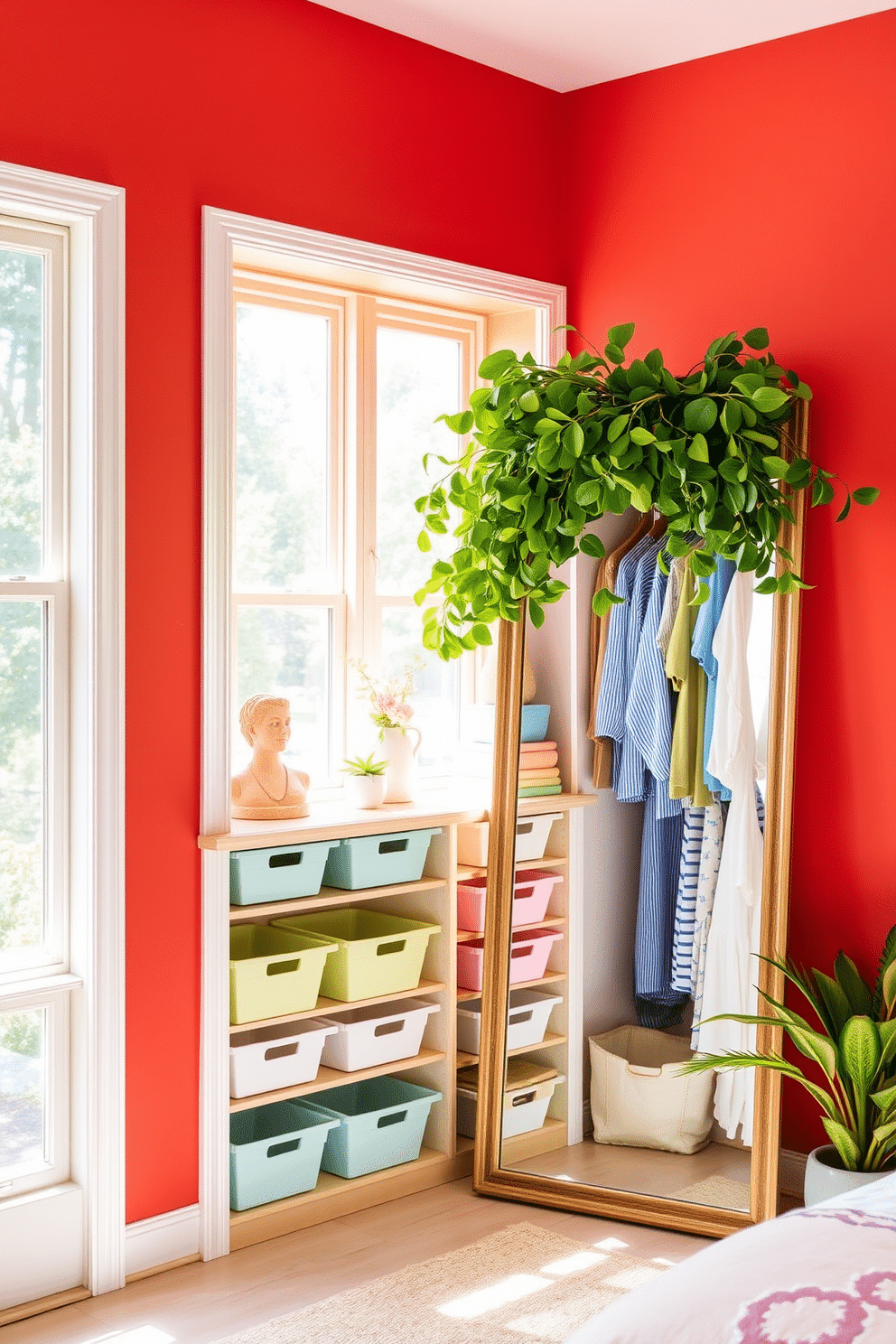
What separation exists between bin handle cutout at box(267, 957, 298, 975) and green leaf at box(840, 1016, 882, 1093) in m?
1.25

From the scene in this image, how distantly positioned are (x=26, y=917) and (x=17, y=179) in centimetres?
148

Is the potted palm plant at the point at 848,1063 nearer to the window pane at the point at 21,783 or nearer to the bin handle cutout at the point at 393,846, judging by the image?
the bin handle cutout at the point at 393,846

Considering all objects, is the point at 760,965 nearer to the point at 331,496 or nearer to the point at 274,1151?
the point at 274,1151

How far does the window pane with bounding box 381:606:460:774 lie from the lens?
3.81 meters

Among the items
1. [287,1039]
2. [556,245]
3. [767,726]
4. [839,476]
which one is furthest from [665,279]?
[287,1039]

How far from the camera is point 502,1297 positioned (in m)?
2.86

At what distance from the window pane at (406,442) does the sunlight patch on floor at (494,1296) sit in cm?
175

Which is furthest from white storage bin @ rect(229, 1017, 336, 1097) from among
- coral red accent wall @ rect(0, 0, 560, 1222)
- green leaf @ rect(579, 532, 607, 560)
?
green leaf @ rect(579, 532, 607, 560)

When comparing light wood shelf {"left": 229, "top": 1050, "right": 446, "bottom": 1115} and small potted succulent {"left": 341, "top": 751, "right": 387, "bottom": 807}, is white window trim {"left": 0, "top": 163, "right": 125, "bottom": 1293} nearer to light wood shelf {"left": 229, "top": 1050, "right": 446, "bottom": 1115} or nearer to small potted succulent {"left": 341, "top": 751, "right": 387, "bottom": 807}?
light wood shelf {"left": 229, "top": 1050, "right": 446, "bottom": 1115}

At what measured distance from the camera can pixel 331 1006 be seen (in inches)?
130

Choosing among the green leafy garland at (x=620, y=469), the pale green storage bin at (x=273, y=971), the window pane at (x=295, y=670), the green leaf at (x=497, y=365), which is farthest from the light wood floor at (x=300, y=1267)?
the green leaf at (x=497, y=365)

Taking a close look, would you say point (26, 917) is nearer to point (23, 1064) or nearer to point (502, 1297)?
point (23, 1064)

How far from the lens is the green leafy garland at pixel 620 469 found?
3021 millimetres

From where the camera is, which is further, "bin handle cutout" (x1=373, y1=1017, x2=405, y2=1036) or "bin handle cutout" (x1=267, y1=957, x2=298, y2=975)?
"bin handle cutout" (x1=373, y1=1017, x2=405, y2=1036)
